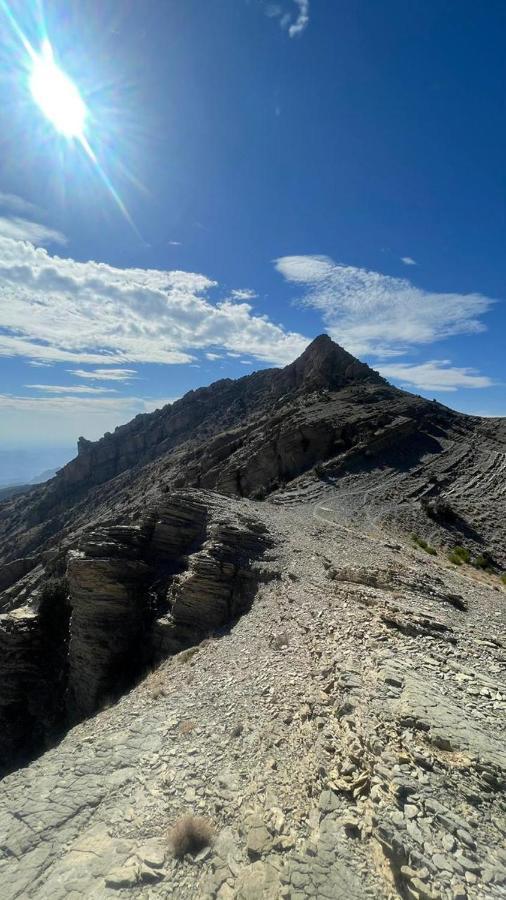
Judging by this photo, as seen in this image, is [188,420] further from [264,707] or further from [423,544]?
[264,707]

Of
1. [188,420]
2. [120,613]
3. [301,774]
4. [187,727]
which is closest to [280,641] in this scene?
[187,727]

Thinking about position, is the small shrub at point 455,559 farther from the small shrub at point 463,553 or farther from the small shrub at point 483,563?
the small shrub at point 483,563

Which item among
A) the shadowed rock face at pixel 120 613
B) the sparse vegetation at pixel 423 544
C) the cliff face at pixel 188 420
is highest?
the cliff face at pixel 188 420

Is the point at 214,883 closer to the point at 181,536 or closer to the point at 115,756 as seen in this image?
the point at 115,756

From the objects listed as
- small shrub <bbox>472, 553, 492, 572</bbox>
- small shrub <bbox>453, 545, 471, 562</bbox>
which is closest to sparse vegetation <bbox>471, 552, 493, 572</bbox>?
small shrub <bbox>472, 553, 492, 572</bbox>

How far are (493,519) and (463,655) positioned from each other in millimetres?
24824

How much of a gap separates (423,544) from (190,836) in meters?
24.1

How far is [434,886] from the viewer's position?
208 inches

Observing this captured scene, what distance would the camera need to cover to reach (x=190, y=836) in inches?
283

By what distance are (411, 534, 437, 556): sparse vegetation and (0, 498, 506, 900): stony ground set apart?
12482mm

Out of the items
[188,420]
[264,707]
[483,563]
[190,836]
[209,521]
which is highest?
[188,420]

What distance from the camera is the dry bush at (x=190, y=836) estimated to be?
7.03 meters

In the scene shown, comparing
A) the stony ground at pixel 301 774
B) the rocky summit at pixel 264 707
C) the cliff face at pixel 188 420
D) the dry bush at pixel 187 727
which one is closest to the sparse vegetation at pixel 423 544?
the rocky summit at pixel 264 707

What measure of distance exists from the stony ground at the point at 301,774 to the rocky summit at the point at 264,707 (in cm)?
4
